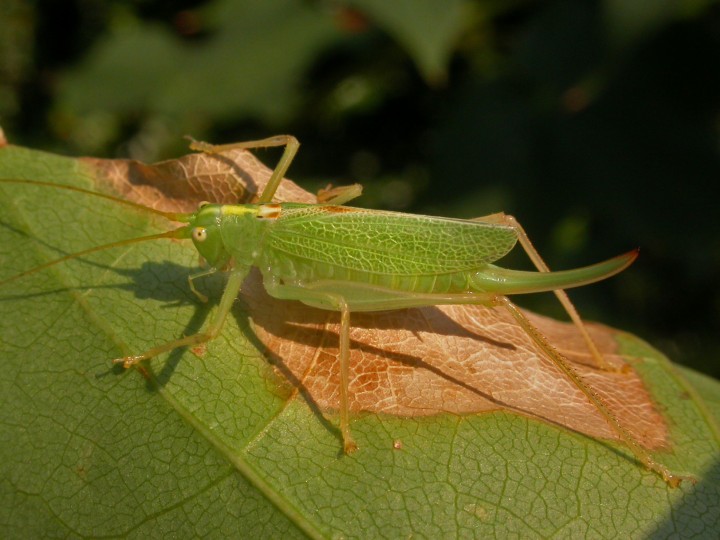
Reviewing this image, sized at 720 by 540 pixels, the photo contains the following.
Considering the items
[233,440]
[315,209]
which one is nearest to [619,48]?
[315,209]

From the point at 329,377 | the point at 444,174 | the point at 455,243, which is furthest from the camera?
the point at 444,174

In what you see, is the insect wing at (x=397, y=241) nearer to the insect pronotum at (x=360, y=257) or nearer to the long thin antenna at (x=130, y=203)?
the insect pronotum at (x=360, y=257)

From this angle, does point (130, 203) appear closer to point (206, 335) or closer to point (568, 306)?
point (206, 335)

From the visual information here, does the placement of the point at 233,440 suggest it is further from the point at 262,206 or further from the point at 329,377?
the point at 262,206

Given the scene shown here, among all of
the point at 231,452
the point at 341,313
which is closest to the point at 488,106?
the point at 341,313

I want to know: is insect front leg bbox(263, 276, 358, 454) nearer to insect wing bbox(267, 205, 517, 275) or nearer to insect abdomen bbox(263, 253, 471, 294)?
insect abdomen bbox(263, 253, 471, 294)

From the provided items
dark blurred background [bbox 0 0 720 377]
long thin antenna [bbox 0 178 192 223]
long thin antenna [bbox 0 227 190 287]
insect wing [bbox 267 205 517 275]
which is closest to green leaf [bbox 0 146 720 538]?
long thin antenna [bbox 0 227 190 287]
